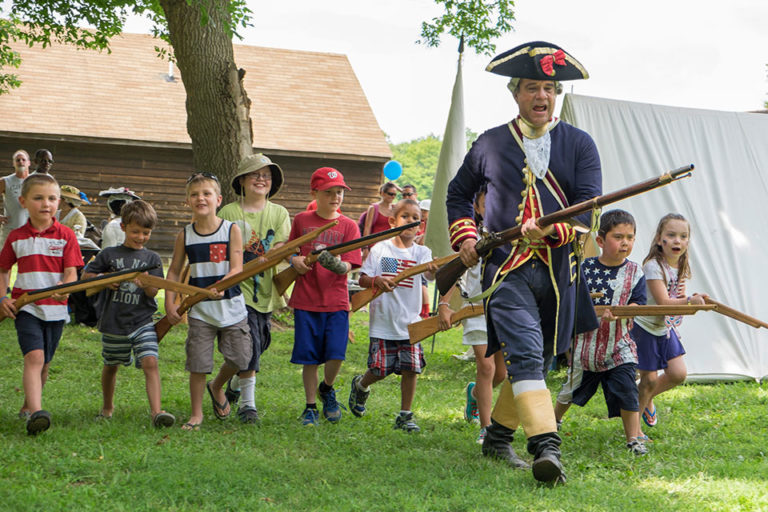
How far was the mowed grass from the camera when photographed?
3949 millimetres

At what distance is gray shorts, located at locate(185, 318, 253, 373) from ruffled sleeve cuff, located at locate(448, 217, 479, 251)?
1.75 m

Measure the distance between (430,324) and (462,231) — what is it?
1.16 m

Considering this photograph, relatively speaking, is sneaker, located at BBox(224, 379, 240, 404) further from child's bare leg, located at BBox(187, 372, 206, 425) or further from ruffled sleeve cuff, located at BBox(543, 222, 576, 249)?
ruffled sleeve cuff, located at BBox(543, 222, 576, 249)

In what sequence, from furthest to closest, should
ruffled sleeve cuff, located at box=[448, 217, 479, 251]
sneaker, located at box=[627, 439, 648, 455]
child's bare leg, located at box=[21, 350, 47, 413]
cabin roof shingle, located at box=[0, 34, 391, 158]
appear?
cabin roof shingle, located at box=[0, 34, 391, 158] → sneaker, located at box=[627, 439, 648, 455] → child's bare leg, located at box=[21, 350, 47, 413] → ruffled sleeve cuff, located at box=[448, 217, 479, 251]

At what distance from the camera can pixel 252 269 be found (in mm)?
5395

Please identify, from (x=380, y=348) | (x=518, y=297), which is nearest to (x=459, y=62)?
(x=380, y=348)

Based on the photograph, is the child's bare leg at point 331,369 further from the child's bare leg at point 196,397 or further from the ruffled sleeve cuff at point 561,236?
the ruffled sleeve cuff at point 561,236

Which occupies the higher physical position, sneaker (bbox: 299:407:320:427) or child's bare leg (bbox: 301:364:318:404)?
child's bare leg (bbox: 301:364:318:404)

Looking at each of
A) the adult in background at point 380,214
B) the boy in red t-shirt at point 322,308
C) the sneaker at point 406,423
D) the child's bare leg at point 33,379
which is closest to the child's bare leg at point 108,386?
the child's bare leg at point 33,379

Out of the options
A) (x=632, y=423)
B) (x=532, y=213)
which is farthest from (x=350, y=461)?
(x=632, y=423)

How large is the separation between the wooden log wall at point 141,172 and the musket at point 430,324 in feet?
55.5

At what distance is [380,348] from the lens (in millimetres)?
6090

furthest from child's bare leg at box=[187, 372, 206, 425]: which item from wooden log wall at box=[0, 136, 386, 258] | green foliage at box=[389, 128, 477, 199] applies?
green foliage at box=[389, 128, 477, 199]

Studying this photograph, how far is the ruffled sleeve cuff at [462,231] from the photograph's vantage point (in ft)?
15.7
